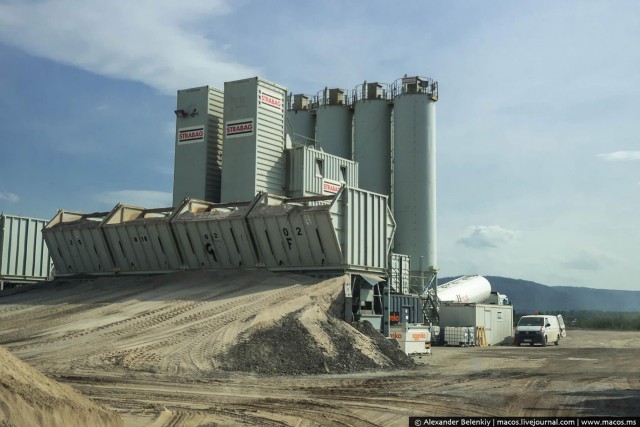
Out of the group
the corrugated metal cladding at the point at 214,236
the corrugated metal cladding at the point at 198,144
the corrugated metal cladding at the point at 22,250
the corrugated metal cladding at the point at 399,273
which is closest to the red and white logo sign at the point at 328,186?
the corrugated metal cladding at the point at 399,273

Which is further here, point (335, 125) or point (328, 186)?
point (335, 125)

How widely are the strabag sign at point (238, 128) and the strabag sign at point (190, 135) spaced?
1.58 m

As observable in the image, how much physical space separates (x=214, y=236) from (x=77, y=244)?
7.91m

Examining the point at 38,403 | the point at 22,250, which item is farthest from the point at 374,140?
the point at 38,403

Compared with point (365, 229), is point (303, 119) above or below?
above

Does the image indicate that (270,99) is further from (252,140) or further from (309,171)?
(309,171)

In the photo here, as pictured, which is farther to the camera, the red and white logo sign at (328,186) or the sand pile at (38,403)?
the red and white logo sign at (328,186)

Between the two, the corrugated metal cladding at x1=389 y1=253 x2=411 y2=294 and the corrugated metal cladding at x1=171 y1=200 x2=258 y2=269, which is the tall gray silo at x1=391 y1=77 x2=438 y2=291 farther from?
the corrugated metal cladding at x1=171 y1=200 x2=258 y2=269

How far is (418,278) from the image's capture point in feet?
116

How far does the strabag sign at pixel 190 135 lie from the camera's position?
102 feet

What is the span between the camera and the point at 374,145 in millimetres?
39094

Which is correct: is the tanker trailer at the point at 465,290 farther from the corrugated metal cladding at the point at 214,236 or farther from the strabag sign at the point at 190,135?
the strabag sign at the point at 190,135

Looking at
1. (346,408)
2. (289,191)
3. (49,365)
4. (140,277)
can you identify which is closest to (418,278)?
(289,191)

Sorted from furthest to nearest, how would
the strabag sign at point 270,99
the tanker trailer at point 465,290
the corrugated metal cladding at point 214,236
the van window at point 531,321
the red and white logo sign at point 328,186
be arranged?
1. the tanker trailer at point 465,290
2. the van window at point 531,321
3. the red and white logo sign at point 328,186
4. the strabag sign at point 270,99
5. the corrugated metal cladding at point 214,236
